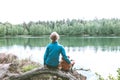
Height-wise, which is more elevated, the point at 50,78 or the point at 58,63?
the point at 58,63

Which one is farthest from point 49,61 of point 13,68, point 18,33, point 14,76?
point 18,33

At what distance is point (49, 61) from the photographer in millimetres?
6402

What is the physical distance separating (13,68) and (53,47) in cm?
157

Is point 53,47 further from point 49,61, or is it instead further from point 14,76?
point 14,76

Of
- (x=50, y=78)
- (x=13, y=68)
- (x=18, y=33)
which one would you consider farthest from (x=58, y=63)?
(x=18, y=33)

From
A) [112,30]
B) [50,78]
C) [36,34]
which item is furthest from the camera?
[36,34]

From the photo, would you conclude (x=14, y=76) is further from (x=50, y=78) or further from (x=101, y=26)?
(x=101, y=26)

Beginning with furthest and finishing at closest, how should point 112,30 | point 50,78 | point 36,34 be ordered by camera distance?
point 36,34 < point 112,30 < point 50,78

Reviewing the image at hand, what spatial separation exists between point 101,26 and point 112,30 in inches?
309

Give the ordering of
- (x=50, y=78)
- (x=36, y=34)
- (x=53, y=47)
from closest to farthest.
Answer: (x=53, y=47) < (x=50, y=78) < (x=36, y=34)

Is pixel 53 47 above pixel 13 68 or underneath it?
above

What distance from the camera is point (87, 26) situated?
134250mm

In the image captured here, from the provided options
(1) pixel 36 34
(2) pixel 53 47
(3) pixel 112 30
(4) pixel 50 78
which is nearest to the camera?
(2) pixel 53 47

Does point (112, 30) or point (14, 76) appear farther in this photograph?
point (112, 30)
